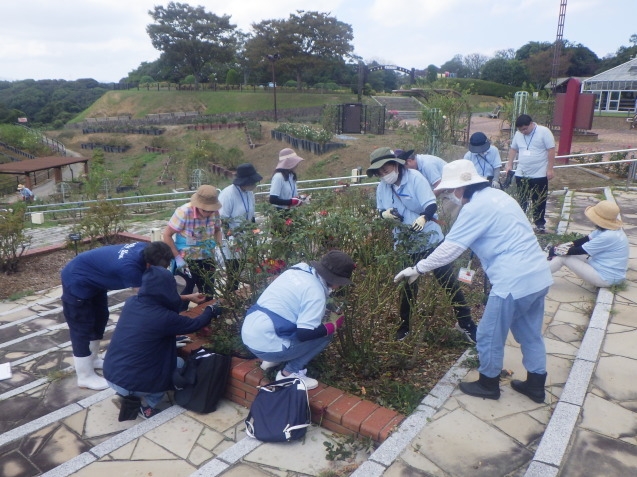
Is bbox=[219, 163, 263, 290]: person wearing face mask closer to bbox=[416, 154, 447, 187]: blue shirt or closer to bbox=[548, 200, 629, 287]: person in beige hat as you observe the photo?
bbox=[416, 154, 447, 187]: blue shirt

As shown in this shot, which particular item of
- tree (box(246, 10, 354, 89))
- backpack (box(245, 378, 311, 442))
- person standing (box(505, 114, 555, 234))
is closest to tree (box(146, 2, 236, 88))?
tree (box(246, 10, 354, 89))

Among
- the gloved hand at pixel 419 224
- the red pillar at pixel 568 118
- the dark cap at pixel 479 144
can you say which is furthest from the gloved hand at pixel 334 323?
the red pillar at pixel 568 118

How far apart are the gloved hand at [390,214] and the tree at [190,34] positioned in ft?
172

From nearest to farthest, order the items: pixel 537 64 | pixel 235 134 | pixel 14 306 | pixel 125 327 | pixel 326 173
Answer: pixel 125 327, pixel 14 306, pixel 326 173, pixel 235 134, pixel 537 64

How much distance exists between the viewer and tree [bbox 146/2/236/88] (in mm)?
52156

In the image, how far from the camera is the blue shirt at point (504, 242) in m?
3.01

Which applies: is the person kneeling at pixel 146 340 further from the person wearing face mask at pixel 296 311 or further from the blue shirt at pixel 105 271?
the person wearing face mask at pixel 296 311

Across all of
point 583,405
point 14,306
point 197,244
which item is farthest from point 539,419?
point 14,306

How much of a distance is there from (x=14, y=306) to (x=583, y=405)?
5.46 m

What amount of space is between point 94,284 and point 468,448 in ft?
8.79

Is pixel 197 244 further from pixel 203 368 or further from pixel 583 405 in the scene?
pixel 583 405

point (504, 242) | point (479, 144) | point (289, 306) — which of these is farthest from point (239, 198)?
point (479, 144)

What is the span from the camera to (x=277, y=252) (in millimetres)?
3914

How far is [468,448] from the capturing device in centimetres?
286
